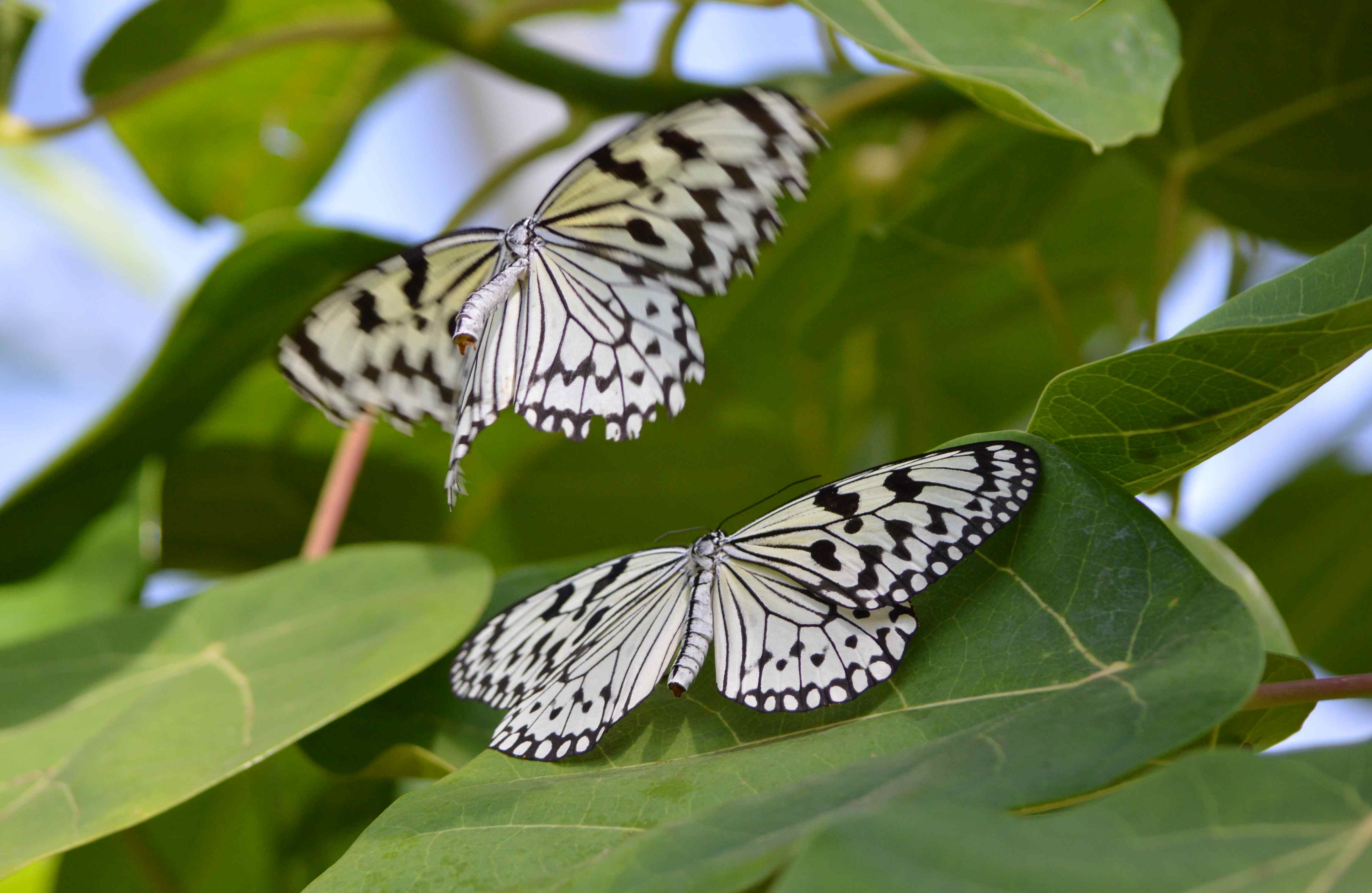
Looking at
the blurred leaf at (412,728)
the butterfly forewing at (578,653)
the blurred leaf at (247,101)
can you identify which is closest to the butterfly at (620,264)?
the butterfly forewing at (578,653)

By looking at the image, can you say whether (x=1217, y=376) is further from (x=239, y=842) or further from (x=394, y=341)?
(x=239, y=842)

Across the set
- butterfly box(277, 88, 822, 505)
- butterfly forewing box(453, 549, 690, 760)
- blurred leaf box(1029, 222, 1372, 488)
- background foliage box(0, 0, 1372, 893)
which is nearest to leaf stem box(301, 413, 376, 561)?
background foliage box(0, 0, 1372, 893)

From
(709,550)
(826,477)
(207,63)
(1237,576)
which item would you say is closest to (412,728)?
(709,550)

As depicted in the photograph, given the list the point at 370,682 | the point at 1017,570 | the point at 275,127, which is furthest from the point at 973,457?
the point at 275,127

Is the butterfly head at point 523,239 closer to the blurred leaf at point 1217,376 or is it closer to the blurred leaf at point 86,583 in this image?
the blurred leaf at point 1217,376

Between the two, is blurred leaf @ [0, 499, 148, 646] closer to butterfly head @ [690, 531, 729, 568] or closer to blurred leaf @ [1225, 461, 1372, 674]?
butterfly head @ [690, 531, 729, 568]

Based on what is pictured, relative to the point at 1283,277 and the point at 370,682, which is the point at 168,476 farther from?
the point at 1283,277
